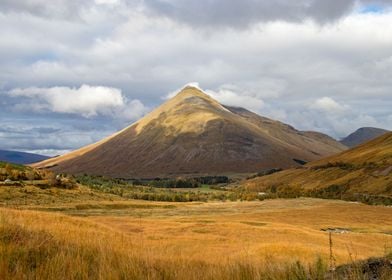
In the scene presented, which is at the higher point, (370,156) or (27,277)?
(370,156)

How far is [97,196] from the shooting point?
262ft

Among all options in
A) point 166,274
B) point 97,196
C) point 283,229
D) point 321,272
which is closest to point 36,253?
point 166,274

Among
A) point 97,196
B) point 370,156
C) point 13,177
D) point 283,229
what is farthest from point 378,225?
point 370,156

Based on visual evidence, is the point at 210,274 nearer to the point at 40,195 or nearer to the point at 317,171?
the point at 40,195

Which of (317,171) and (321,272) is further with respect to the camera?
(317,171)

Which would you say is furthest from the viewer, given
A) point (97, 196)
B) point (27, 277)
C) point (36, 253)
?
point (97, 196)

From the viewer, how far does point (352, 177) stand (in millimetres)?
158375

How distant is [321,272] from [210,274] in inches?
77.2

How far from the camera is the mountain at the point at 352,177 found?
5595 inches

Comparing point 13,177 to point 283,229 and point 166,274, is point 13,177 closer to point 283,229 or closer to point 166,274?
point 283,229

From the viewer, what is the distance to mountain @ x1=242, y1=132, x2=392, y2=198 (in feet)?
466

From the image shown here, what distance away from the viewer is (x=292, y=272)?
859 centimetres

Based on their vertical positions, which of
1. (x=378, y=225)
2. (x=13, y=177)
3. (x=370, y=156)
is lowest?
(x=378, y=225)

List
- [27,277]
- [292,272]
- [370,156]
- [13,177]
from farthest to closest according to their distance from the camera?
[370,156] → [13,177] → [292,272] → [27,277]
